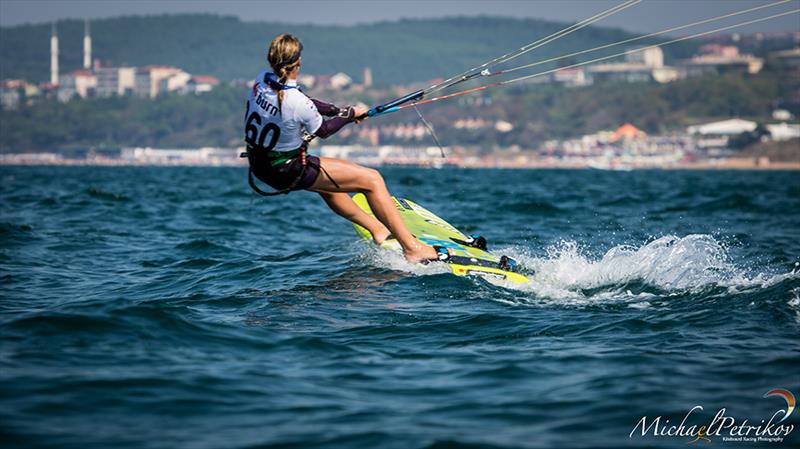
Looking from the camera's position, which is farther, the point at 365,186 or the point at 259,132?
the point at 365,186

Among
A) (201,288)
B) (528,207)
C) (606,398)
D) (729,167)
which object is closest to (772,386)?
(606,398)

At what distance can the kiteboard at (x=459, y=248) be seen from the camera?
9.09m

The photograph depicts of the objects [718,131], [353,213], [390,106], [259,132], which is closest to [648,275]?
[390,106]

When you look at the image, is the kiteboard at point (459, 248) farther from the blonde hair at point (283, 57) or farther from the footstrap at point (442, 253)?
the blonde hair at point (283, 57)

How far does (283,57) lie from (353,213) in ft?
7.48

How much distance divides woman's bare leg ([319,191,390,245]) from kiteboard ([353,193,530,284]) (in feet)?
0.39

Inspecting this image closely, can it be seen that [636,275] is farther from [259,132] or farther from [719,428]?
[719,428]

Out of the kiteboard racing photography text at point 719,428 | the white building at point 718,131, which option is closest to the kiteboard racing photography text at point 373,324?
the kiteboard racing photography text at point 719,428

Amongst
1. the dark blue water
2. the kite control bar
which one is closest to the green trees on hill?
the dark blue water

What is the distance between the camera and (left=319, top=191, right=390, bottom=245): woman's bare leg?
9242 mm

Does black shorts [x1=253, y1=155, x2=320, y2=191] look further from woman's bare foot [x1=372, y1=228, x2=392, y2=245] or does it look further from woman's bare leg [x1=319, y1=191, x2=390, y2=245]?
woman's bare foot [x1=372, y1=228, x2=392, y2=245]

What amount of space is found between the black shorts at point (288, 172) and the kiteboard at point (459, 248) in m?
1.80

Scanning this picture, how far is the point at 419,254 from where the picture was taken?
9289mm

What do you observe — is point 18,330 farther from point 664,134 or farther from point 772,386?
point 664,134
